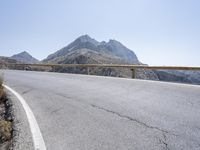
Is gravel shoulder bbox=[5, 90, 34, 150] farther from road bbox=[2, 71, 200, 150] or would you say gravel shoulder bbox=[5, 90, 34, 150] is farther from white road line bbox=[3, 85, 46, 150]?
road bbox=[2, 71, 200, 150]

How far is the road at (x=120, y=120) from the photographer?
509cm

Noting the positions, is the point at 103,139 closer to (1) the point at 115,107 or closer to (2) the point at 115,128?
(2) the point at 115,128

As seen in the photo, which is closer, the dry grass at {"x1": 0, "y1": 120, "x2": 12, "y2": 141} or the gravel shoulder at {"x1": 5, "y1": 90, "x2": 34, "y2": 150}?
the gravel shoulder at {"x1": 5, "y1": 90, "x2": 34, "y2": 150}

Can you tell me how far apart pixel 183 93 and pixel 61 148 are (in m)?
6.31

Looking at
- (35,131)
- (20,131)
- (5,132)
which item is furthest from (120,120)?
→ (5,132)

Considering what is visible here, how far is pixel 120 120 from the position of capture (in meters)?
6.55

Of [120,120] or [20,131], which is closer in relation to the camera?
[20,131]

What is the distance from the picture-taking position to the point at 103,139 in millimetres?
5309

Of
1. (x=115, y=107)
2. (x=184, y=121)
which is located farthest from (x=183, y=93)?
(x=184, y=121)

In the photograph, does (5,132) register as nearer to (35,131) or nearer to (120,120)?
(35,131)

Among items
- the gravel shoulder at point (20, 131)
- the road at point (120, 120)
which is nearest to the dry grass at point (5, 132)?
the gravel shoulder at point (20, 131)

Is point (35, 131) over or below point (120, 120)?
below

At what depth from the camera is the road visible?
5088 mm

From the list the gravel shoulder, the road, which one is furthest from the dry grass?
the road
